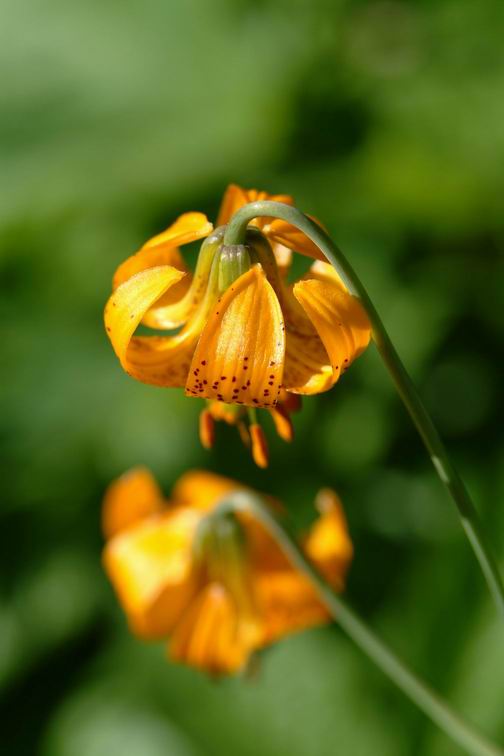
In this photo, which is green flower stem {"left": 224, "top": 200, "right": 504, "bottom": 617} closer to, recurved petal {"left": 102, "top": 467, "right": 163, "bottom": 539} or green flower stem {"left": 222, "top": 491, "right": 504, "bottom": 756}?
green flower stem {"left": 222, "top": 491, "right": 504, "bottom": 756}

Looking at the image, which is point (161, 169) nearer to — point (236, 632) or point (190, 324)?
point (236, 632)

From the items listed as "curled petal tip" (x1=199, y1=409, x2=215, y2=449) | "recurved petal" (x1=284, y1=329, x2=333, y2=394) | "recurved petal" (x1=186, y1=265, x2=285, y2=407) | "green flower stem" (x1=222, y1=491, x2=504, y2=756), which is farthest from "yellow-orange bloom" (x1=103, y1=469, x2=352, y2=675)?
"recurved petal" (x1=186, y1=265, x2=285, y2=407)

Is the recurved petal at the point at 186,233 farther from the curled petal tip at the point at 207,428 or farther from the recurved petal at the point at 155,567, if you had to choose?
the recurved petal at the point at 155,567

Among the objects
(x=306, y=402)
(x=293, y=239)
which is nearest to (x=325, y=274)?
(x=293, y=239)

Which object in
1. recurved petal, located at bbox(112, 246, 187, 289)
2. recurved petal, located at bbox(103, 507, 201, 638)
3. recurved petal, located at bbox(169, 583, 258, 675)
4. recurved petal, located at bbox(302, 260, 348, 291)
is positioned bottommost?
recurved petal, located at bbox(169, 583, 258, 675)

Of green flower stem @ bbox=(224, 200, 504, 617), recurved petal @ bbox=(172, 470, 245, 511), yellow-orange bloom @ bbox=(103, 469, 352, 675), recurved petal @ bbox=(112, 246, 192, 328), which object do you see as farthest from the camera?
recurved petal @ bbox=(172, 470, 245, 511)

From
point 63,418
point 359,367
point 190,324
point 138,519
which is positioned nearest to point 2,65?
point 63,418

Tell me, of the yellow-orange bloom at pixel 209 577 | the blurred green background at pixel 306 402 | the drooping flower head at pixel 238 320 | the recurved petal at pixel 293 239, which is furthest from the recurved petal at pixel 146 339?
the blurred green background at pixel 306 402
